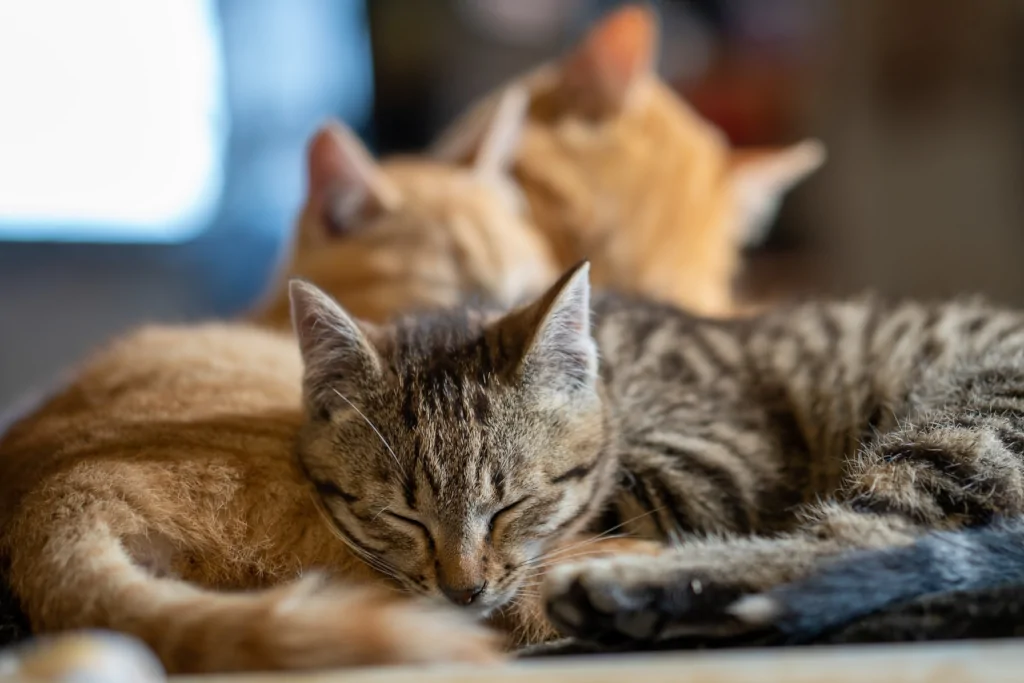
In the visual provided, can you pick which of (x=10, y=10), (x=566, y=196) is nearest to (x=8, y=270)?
(x=10, y=10)

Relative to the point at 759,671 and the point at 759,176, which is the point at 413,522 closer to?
the point at 759,671

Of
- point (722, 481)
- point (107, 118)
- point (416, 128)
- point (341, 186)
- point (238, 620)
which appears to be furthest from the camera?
point (416, 128)

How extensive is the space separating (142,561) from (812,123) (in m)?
3.47

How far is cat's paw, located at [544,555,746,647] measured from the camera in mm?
979

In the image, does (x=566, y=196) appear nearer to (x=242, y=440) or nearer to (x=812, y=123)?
(x=242, y=440)

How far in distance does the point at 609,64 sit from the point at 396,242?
0.76 metres

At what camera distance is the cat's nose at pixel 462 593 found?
1.10 meters

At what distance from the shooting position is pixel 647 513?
4.26ft

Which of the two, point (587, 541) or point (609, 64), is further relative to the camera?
point (609, 64)

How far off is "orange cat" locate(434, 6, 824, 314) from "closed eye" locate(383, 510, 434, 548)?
1.13m

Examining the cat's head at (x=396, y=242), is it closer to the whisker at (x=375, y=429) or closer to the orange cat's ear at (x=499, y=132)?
the orange cat's ear at (x=499, y=132)

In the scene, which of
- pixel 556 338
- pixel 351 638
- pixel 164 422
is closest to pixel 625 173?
pixel 556 338

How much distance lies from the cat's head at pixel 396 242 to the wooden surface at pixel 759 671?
3.64ft

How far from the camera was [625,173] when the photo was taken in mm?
2332
